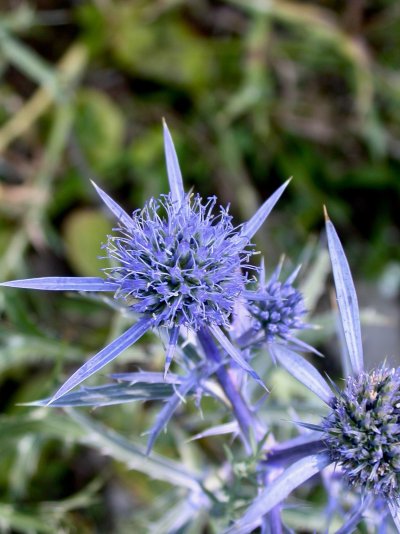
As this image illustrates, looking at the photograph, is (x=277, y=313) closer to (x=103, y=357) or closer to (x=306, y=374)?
(x=306, y=374)

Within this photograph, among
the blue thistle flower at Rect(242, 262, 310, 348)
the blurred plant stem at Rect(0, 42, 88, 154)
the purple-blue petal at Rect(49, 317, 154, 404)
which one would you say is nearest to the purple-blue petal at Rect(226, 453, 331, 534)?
the blue thistle flower at Rect(242, 262, 310, 348)

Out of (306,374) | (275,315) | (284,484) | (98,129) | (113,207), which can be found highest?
(98,129)

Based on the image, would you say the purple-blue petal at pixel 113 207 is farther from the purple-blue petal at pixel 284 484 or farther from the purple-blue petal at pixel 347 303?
the purple-blue petal at pixel 284 484

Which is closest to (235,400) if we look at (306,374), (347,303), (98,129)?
(306,374)

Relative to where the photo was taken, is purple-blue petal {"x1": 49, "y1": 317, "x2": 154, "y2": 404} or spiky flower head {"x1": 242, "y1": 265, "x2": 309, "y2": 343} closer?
purple-blue petal {"x1": 49, "y1": 317, "x2": 154, "y2": 404}

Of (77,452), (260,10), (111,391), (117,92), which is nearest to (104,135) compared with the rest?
(117,92)

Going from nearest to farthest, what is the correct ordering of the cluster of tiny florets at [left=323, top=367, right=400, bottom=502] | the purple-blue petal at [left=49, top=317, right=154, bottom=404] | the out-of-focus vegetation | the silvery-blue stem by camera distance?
the purple-blue petal at [left=49, top=317, right=154, bottom=404] → the cluster of tiny florets at [left=323, top=367, right=400, bottom=502] → the silvery-blue stem → the out-of-focus vegetation

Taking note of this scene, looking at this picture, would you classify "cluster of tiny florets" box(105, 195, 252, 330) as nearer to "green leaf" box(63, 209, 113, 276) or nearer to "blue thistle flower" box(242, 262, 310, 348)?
"blue thistle flower" box(242, 262, 310, 348)

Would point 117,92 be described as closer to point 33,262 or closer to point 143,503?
point 33,262
